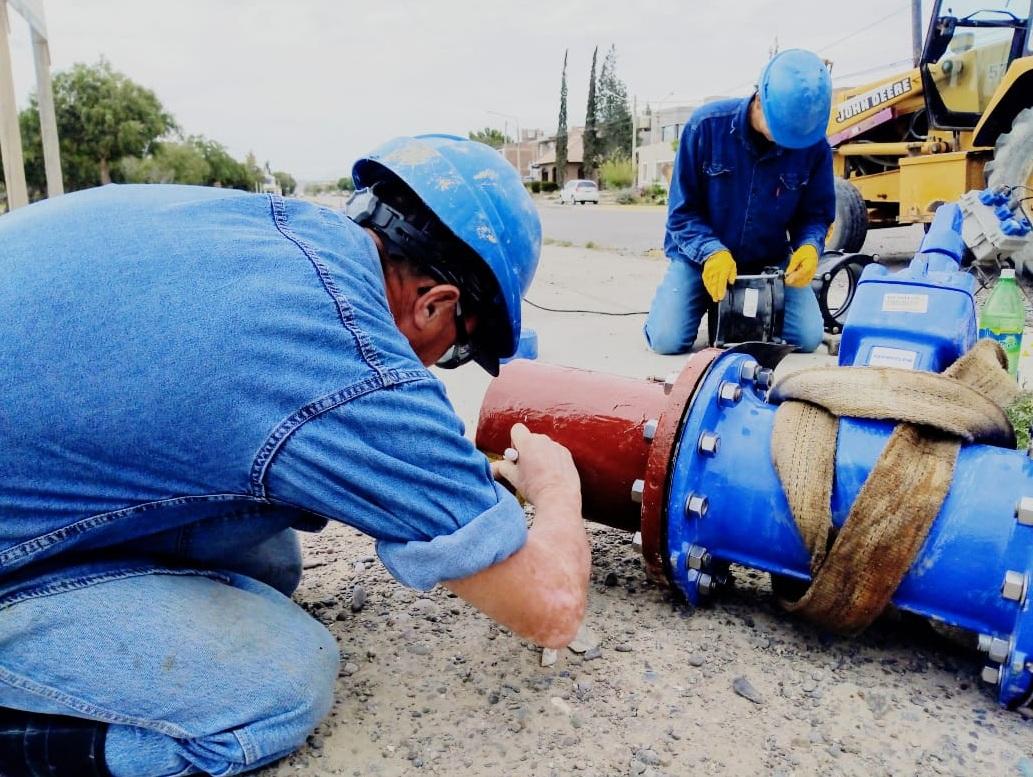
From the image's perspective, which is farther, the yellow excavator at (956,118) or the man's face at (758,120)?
the yellow excavator at (956,118)

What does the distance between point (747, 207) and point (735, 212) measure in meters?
0.06

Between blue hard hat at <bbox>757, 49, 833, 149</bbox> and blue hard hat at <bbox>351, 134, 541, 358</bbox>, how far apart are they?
2.81m

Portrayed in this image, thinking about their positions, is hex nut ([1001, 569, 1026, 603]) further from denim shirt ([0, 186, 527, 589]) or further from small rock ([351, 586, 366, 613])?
small rock ([351, 586, 366, 613])

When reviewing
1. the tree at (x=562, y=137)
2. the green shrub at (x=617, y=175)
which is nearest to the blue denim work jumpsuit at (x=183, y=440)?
the green shrub at (x=617, y=175)

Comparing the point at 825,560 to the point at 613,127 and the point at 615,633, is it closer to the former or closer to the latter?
the point at 615,633

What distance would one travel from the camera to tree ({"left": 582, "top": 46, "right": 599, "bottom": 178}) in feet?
198

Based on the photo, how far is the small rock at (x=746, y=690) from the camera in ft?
5.22

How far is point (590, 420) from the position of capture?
1.85m

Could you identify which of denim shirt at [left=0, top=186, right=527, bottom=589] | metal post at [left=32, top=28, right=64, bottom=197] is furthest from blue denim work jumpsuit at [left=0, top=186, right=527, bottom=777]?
metal post at [left=32, top=28, right=64, bottom=197]

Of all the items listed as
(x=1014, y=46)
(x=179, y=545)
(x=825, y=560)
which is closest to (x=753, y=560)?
(x=825, y=560)

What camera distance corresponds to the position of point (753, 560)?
1668mm

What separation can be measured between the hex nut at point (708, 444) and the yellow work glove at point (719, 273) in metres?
2.66

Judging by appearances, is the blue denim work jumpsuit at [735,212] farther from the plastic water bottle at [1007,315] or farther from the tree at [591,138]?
the tree at [591,138]

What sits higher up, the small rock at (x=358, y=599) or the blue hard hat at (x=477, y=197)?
the blue hard hat at (x=477, y=197)
